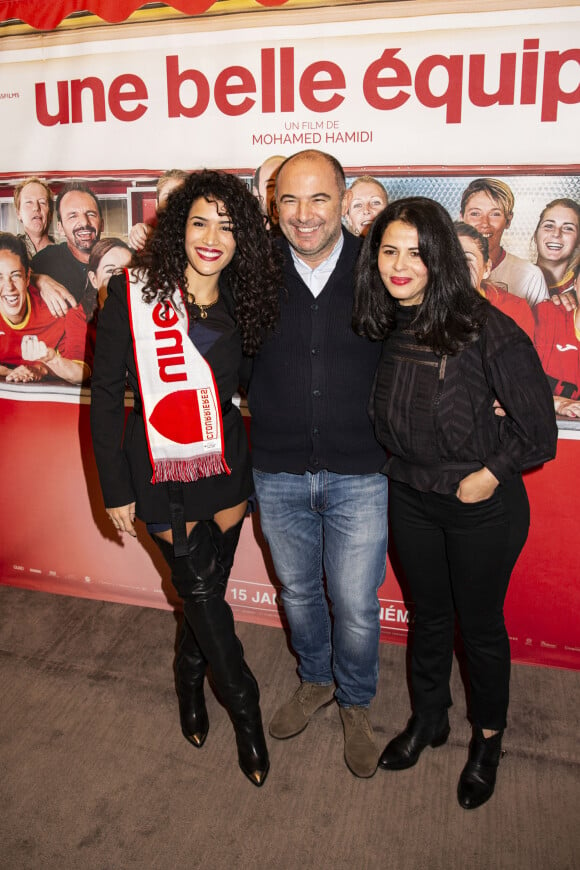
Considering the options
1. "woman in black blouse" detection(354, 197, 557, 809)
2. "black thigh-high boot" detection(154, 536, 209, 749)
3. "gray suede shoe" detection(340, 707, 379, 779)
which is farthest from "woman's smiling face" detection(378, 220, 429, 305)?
"gray suede shoe" detection(340, 707, 379, 779)

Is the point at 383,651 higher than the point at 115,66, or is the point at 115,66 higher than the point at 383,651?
the point at 115,66

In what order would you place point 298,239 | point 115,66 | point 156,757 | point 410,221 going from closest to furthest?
point 410,221, point 298,239, point 156,757, point 115,66

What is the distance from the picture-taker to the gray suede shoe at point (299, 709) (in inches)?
89.2

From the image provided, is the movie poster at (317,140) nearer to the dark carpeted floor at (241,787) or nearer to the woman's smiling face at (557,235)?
the woman's smiling face at (557,235)

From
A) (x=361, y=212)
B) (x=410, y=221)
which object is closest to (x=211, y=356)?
(x=410, y=221)

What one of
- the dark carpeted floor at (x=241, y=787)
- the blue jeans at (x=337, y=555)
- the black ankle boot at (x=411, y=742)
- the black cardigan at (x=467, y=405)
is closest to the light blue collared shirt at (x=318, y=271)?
the black cardigan at (x=467, y=405)

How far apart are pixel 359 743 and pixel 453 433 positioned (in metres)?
1.07

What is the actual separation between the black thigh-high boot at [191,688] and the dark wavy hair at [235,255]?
3.24ft

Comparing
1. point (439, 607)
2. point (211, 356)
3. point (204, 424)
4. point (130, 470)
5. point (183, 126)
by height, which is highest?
point (183, 126)

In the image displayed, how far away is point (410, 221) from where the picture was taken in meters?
1.68

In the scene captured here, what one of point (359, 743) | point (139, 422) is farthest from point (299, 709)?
point (139, 422)

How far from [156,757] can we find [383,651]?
3.28 feet

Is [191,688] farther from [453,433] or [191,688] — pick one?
[453,433]

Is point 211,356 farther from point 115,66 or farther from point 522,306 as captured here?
point 115,66
